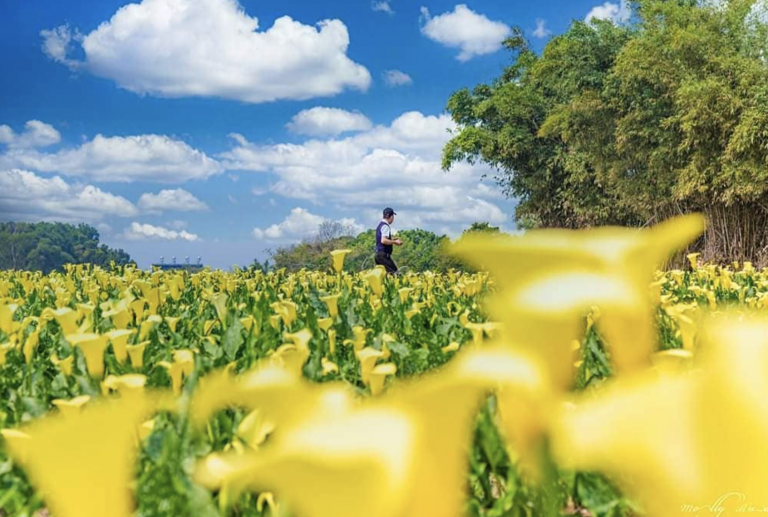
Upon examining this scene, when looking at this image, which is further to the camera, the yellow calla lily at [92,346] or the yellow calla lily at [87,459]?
the yellow calla lily at [92,346]

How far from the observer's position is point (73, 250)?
165ft

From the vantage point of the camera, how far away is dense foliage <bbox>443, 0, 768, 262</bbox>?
16688 mm

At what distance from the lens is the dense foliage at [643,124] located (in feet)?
54.7

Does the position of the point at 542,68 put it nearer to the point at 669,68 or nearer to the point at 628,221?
the point at 628,221

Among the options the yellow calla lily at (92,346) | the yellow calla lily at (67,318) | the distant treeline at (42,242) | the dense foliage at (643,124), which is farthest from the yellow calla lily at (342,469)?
the distant treeline at (42,242)

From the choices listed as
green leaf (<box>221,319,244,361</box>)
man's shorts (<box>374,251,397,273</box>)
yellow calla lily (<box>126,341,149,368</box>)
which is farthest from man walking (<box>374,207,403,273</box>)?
yellow calla lily (<box>126,341,149,368</box>)

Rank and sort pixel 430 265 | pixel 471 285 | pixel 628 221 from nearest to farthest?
pixel 471 285, pixel 430 265, pixel 628 221

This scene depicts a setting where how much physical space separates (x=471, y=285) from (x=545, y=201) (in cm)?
2327

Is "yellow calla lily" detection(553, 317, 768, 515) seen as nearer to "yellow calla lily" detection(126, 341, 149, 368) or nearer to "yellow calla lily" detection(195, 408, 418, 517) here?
"yellow calla lily" detection(195, 408, 418, 517)

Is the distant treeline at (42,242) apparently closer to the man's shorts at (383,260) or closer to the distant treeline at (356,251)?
the distant treeline at (356,251)

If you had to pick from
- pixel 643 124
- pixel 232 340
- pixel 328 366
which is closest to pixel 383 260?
pixel 232 340

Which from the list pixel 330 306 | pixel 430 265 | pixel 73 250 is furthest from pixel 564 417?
pixel 73 250

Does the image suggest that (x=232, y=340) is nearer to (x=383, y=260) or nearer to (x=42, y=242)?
(x=383, y=260)

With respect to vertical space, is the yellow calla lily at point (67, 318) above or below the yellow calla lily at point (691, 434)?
below
